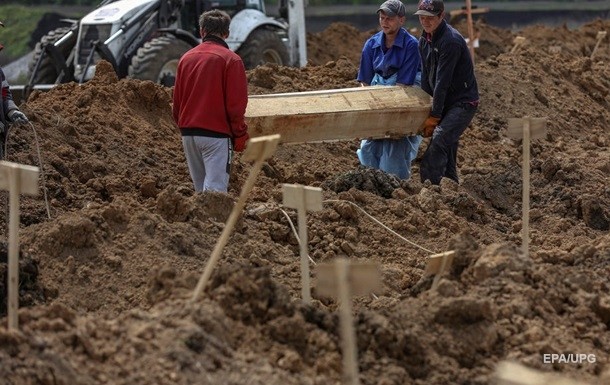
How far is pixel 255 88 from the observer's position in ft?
47.5

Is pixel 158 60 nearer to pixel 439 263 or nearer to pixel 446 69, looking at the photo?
pixel 446 69

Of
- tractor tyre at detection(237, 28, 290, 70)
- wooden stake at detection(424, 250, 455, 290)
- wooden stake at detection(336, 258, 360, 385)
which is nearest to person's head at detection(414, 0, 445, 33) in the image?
wooden stake at detection(424, 250, 455, 290)

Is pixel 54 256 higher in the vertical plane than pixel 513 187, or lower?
higher

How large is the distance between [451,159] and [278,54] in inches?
263

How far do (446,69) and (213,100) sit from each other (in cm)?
221

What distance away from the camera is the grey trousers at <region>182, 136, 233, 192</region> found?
9711mm

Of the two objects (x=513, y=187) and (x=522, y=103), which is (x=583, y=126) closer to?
(x=522, y=103)

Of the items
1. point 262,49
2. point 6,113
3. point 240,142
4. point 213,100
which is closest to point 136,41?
point 262,49

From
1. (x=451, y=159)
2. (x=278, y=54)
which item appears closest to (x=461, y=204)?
(x=451, y=159)

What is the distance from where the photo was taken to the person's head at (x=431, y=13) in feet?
35.2

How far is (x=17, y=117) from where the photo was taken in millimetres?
9953

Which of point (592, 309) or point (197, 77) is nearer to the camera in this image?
point (592, 309)

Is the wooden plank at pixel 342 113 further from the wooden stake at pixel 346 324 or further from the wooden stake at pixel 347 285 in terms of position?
the wooden stake at pixel 346 324

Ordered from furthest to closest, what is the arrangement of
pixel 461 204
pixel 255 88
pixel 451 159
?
1. pixel 255 88
2. pixel 451 159
3. pixel 461 204
